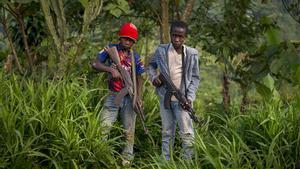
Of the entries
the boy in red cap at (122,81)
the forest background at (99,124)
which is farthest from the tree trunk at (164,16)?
the boy in red cap at (122,81)

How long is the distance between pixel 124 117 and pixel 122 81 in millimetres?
433

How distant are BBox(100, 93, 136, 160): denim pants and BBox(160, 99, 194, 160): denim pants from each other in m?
0.38

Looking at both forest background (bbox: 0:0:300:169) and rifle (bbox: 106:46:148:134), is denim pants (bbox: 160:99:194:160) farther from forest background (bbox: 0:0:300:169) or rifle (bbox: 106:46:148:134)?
rifle (bbox: 106:46:148:134)

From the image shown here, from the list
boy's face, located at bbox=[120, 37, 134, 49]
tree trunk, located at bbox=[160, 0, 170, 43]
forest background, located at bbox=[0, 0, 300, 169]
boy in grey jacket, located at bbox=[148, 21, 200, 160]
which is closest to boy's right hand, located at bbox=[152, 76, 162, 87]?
boy in grey jacket, located at bbox=[148, 21, 200, 160]

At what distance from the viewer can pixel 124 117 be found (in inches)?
219

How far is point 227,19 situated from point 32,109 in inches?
166

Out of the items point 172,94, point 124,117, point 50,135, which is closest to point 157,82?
point 172,94

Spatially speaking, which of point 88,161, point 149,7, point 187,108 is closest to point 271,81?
point 149,7

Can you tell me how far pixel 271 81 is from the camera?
8.13m

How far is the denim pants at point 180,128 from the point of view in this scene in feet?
17.2

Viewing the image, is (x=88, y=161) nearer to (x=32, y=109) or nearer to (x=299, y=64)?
(x=32, y=109)

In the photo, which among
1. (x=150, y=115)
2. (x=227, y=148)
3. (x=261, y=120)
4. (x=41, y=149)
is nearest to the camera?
(x=227, y=148)

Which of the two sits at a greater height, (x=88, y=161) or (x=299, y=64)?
(x=299, y=64)

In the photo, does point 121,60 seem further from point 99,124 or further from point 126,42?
point 99,124
